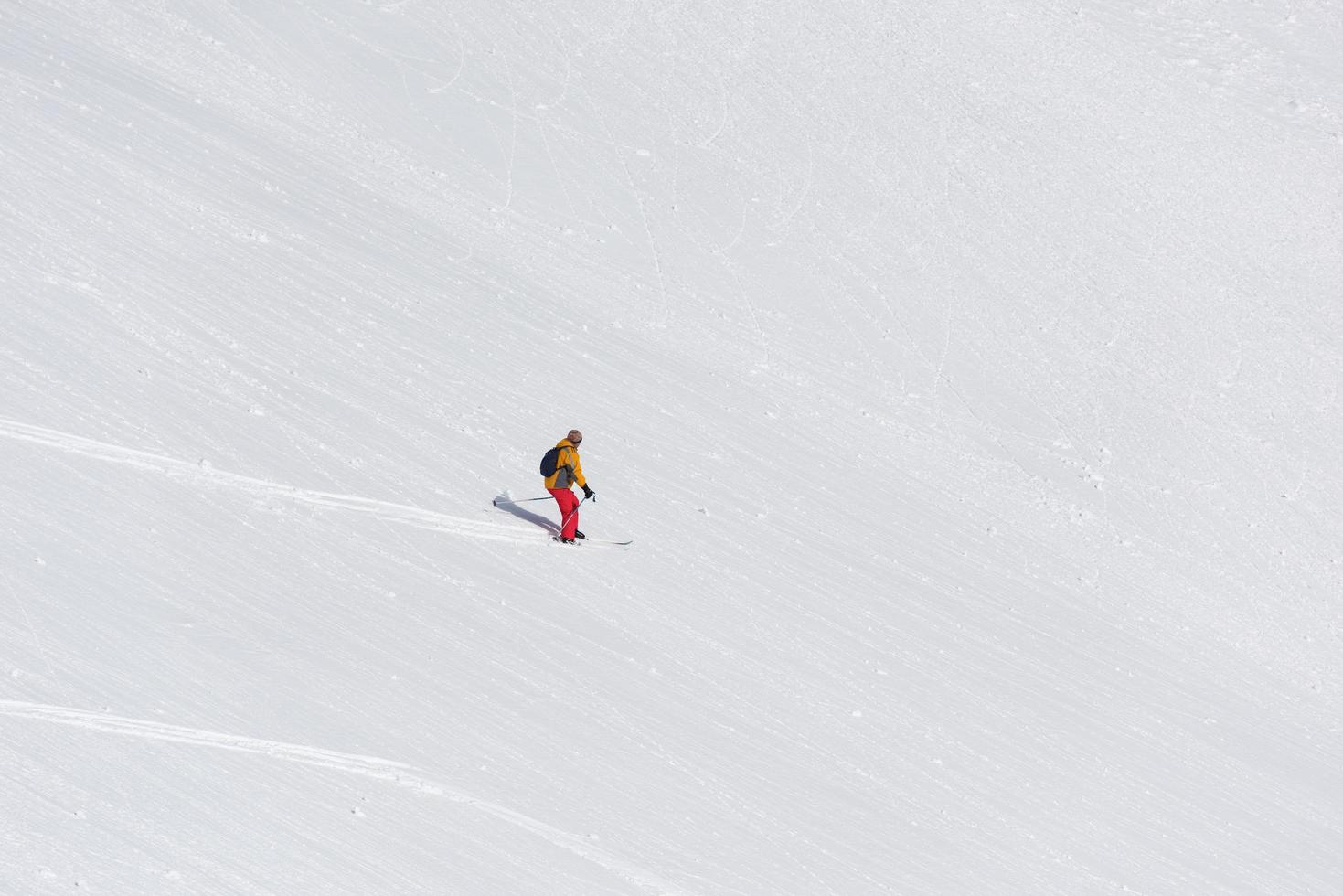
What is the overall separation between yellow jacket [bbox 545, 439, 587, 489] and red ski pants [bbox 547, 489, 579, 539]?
16cm

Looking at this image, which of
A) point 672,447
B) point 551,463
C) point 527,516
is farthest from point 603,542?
point 672,447

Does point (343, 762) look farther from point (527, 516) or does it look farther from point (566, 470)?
point (527, 516)

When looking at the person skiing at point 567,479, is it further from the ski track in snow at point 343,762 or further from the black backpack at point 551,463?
the ski track in snow at point 343,762

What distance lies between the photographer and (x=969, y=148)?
77.6 feet

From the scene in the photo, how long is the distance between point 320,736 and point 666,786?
9.69 feet

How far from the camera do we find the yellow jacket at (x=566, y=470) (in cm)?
1390

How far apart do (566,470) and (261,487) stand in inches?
119

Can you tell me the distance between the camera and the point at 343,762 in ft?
39.6

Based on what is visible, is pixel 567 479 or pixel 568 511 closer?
pixel 567 479

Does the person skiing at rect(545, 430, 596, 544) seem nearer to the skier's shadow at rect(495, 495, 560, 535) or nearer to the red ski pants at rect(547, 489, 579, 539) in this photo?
the red ski pants at rect(547, 489, 579, 539)

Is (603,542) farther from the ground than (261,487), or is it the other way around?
(603,542)

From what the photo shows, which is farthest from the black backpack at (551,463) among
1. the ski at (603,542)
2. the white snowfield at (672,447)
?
the ski at (603,542)

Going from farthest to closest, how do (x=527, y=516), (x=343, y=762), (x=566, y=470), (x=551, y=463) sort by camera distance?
1. (x=527, y=516)
2. (x=566, y=470)
3. (x=551, y=463)
4. (x=343, y=762)

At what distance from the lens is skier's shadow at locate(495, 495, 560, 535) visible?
49.4 feet
